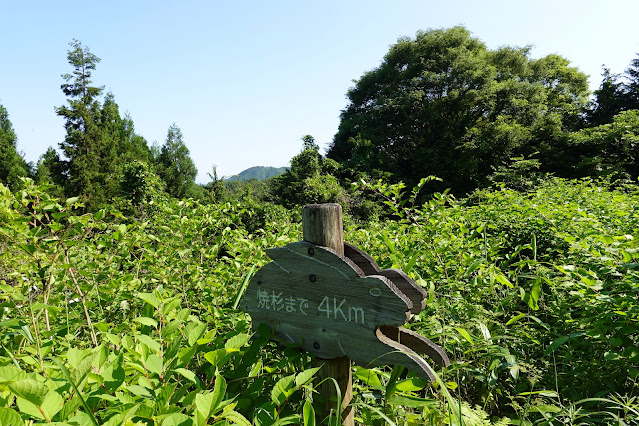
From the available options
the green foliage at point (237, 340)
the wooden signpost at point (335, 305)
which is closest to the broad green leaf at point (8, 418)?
the green foliage at point (237, 340)

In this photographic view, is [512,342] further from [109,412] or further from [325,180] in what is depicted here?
[325,180]

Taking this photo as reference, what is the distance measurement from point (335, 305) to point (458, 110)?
55.4 feet

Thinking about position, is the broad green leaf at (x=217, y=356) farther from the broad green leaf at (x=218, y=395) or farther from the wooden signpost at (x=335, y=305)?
the wooden signpost at (x=335, y=305)

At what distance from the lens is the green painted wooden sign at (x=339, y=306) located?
3.14 ft

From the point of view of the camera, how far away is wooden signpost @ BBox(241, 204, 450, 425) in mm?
963

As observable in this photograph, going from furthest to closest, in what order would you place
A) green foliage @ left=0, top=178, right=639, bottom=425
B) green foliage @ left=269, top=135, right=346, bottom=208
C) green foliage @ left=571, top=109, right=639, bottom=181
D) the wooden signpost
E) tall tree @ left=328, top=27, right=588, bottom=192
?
tall tree @ left=328, top=27, right=588, bottom=192 → green foliage @ left=269, top=135, right=346, bottom=208 → green foliage @ left=571, top=109, right=639, bottom=181 → the wooden signpost → green foliage @ left=0, top=178, right=639, bottom=425

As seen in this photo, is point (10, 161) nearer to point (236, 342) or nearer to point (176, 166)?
point (176, 166)

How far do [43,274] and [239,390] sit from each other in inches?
28.8

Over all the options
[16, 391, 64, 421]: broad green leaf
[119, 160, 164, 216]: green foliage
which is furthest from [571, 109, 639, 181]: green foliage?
[16, 391, 64, 421]: broad green leaf

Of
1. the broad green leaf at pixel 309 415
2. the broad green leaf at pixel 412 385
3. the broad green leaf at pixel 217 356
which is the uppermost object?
the broad green leaf at pixel 217 356

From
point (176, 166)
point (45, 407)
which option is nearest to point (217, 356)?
point (45, 407)

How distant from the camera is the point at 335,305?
1051mm

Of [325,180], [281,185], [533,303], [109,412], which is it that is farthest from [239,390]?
[281,185]

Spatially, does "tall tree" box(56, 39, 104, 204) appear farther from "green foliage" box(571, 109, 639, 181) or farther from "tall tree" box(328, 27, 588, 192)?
→ "green foliage" box(571, 109, 639, 181)
